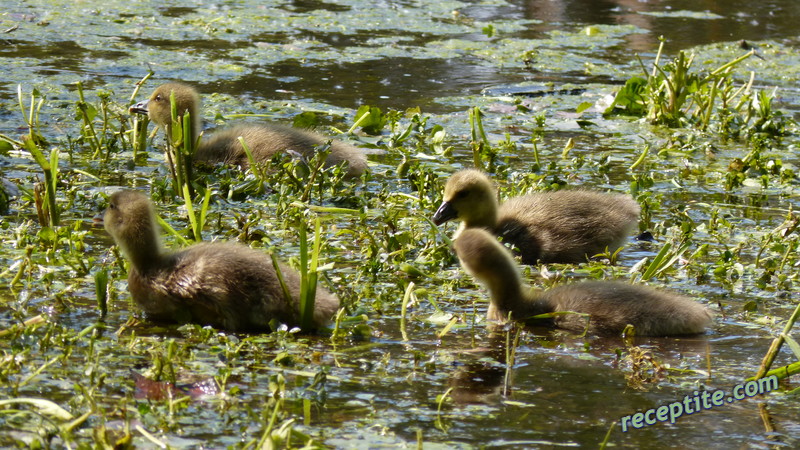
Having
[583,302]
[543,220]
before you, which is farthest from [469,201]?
[583,302]

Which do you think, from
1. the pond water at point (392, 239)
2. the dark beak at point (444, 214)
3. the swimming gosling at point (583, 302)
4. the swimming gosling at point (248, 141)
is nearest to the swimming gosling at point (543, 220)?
the dark beak at point (444, 214)

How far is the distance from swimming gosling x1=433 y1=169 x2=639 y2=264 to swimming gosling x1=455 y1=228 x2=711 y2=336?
0.98m

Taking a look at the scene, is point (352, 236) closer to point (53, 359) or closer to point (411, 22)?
point (53, 359)

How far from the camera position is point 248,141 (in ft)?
23.9

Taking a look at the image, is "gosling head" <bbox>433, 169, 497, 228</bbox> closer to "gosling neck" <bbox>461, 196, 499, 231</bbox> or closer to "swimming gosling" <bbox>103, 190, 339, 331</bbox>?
"gosling neck" <bbox>461, 196, 499, 231</bbox>

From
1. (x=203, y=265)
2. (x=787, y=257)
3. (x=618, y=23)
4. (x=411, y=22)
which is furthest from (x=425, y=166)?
(x=618, y=23)

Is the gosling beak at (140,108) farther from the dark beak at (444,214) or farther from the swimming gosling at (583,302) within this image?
the swimming gosling at (583,302)

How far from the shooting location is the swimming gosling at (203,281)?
Result: 4738mm

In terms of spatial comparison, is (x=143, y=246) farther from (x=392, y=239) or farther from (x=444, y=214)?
(x=444, y=214)

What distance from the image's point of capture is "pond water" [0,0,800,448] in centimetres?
391

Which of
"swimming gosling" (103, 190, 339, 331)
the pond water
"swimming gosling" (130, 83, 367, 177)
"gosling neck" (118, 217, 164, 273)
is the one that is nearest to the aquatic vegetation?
the pond water

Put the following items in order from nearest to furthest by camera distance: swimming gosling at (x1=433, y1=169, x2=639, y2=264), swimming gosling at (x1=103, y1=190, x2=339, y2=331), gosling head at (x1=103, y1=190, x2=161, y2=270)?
swimming gosling at (x1=103, y1=190, x2=339, y2=331), gosling head at (x1=103, y1=190, x2=161, y2=270), swimming gosling at (x1=433, y1=169, x2=639, y2=264)

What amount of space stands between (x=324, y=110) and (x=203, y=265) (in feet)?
14.8

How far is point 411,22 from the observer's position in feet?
42.4
